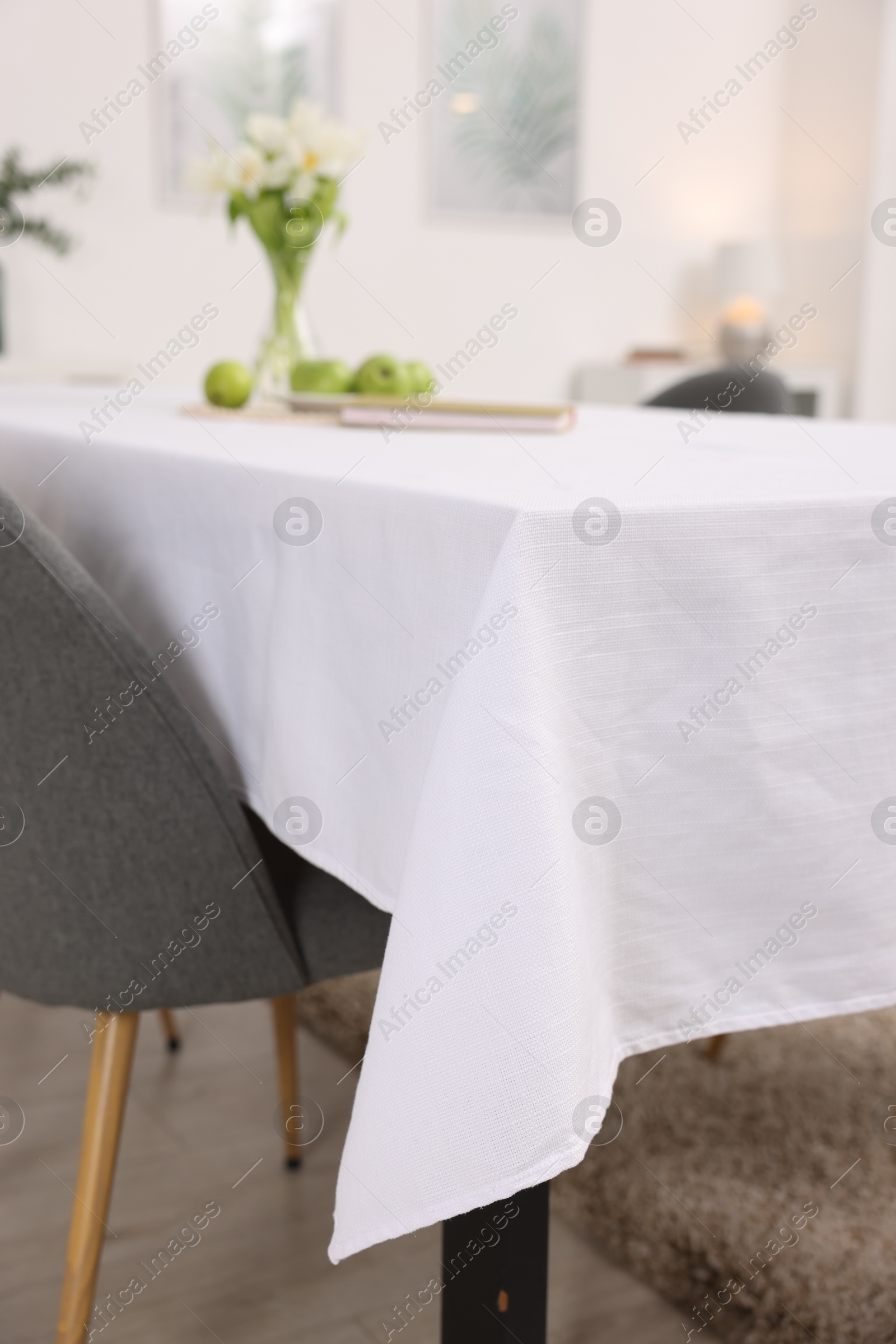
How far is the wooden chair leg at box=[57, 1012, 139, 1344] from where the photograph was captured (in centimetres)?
98

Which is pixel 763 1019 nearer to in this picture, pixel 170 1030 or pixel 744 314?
pixel 170 1030

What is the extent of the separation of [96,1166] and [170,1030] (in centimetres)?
71

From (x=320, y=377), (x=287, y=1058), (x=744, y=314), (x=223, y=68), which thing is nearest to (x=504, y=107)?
(x=223, y=68)

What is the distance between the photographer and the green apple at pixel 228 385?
1.54 metres

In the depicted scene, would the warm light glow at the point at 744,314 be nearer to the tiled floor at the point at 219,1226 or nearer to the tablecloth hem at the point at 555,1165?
the tiled floor at the point at 219,1226

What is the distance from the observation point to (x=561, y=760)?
639 millimetres

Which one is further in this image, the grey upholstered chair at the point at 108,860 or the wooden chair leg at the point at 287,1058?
the wooden chair leg at the point at 287,1058

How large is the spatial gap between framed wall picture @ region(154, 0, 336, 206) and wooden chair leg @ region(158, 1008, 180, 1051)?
2.67 m

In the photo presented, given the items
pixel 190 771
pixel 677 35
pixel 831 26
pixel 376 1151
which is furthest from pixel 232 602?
pixel 831 26

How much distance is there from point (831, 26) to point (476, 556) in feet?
16.1

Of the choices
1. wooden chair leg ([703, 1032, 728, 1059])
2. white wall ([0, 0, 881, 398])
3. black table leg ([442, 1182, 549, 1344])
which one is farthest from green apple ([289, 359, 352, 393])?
white wall ([0, 0, 881, 398])

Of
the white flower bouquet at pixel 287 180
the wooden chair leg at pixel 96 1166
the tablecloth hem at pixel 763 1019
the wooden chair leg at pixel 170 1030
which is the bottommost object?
the wooden chair leg at pixel 170 1030

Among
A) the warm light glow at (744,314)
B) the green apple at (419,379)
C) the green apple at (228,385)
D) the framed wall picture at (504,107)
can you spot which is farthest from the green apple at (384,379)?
the warm light glow at (744,314)

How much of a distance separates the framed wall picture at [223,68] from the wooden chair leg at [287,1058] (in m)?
2.85
